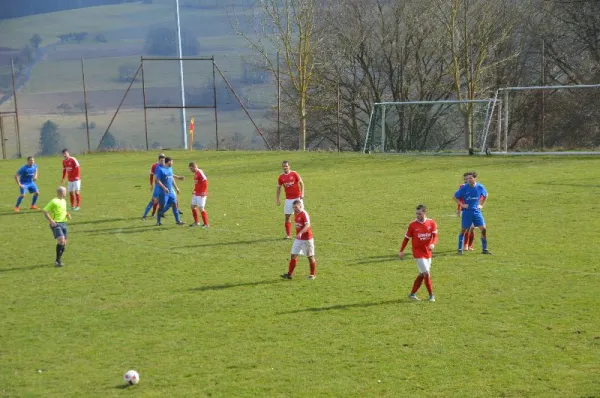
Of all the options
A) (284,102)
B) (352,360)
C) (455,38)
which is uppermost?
(455,38)

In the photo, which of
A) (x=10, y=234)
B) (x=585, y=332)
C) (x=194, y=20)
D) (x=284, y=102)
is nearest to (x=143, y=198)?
(x=10, y=234)

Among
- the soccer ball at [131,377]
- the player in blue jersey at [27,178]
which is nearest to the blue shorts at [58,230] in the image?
the soccer ball at [131,377]

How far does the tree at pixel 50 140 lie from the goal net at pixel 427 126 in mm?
30148

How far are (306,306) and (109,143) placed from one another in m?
48.6

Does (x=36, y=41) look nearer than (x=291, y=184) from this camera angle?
No

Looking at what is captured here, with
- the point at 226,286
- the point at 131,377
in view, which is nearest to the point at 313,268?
the point at 226,286

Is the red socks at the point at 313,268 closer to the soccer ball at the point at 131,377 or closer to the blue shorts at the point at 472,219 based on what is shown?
the blue shorts at the point at 472,219

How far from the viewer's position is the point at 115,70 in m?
80.5

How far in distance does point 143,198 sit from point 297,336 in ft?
64.7

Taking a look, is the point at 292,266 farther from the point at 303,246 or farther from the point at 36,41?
the point at 36,41

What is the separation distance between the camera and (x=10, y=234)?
2527cm

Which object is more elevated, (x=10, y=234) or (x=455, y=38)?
(x=455, y=38)

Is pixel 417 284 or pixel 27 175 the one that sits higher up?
pixel 27 175

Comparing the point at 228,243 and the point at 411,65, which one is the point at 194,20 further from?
the point at 228,243
